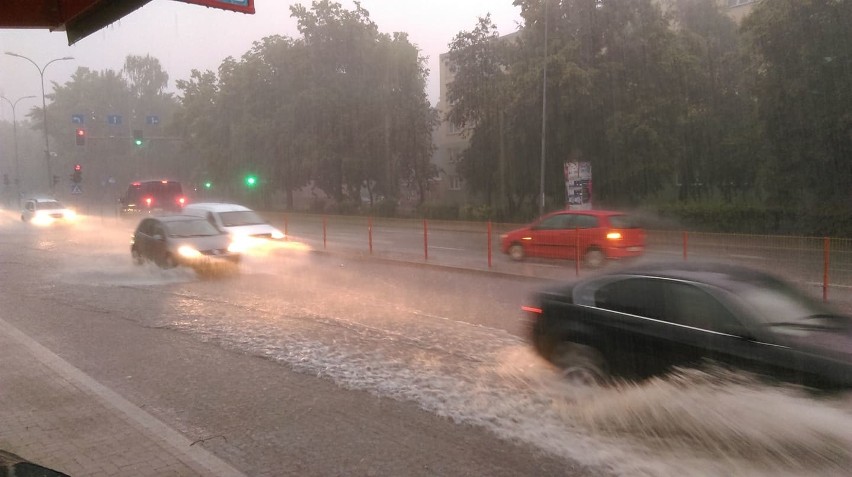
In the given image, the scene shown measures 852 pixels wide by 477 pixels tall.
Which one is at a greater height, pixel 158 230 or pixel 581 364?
pixel 158 230

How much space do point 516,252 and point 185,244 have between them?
8.18 m

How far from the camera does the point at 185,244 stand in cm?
1581

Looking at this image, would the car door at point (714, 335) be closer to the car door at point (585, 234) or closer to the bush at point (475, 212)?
the car door at point (585, 234)

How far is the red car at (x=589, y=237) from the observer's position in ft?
52.2

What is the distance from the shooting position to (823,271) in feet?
41.4

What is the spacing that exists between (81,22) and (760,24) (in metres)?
23.4

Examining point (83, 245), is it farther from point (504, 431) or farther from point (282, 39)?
point (282, 39)

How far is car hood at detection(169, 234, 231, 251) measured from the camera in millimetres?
15797

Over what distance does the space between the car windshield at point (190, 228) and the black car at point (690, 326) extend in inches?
458

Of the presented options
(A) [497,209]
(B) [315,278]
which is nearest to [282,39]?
(A) [497,209]

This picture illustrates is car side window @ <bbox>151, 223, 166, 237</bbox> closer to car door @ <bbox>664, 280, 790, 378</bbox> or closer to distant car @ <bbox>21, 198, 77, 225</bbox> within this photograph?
car door @ <bbox>664, 280, 790, 378</bbox>

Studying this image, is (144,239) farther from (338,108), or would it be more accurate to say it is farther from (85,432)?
(338,108)

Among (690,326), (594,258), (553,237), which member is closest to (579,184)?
(553,237)

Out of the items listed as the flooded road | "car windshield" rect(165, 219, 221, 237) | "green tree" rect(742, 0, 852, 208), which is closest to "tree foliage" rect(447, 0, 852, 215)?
"green tree" rect(742, 0, 852, 208)
